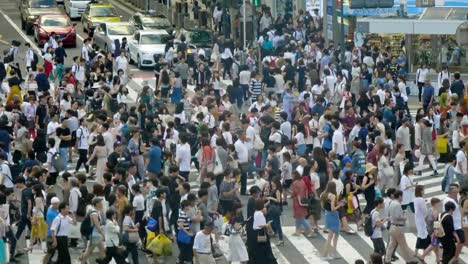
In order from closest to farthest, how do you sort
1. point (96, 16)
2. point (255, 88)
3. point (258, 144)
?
1. point (258, 144)
2. point (255, 88)
3. point (96, 16)

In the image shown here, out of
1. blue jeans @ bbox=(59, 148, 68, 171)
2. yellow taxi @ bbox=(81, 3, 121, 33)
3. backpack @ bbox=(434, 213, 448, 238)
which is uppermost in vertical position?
yellow taxi @ bbox=(81, 3, 121, 33)

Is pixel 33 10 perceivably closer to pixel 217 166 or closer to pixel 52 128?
pixel 52 128

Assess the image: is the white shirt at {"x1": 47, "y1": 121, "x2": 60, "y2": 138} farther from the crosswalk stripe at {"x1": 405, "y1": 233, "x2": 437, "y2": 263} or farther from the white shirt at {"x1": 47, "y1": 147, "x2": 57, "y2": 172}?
the crosswalk stripe at {"x1": 405, "y1": 233, "x2": 437, "y2": 263}

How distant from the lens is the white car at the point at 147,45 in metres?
49.3

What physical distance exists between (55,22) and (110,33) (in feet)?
11.1

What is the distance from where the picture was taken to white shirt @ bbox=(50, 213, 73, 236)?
25.2 meters

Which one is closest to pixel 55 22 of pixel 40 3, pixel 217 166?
pixel 40 3

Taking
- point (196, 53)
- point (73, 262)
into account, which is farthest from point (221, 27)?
point (73, 262)

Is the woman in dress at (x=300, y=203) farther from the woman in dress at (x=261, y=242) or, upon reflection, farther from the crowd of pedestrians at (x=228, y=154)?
the woman in dress at (x=261, y=242)

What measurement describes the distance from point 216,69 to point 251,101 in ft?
11.3

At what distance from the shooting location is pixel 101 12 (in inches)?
2303

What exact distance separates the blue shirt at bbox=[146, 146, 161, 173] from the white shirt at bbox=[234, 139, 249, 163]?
186 cm

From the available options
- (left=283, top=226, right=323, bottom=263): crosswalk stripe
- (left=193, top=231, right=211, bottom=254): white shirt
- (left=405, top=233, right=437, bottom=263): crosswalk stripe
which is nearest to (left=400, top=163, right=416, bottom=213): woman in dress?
(left=405, top=233, right=437, bottom=263): crosswalk stripe

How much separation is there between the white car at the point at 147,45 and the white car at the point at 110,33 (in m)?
0.74
